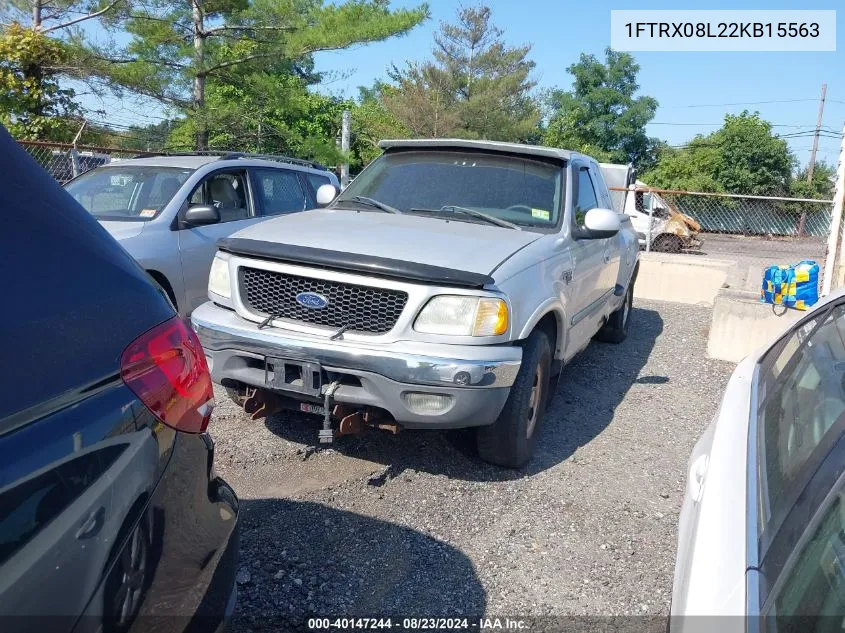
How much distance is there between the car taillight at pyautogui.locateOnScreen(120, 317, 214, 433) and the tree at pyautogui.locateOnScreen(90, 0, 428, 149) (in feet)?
48.3

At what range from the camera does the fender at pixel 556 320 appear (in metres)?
3.58

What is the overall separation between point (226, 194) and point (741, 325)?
17.6ft

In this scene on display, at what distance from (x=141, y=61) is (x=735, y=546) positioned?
53.9ft

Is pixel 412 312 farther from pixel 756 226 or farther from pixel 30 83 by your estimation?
pixel 756 226

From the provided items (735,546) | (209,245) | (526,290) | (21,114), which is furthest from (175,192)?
(21,114)

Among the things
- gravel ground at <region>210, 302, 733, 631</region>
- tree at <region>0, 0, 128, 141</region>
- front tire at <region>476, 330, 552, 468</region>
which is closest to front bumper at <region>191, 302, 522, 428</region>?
front tire at <region>476, 330, 552, 468</region>

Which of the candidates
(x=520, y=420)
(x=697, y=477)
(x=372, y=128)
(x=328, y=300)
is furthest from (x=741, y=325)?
(x=372, y=128)

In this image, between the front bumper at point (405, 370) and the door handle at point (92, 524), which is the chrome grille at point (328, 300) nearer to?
the front bumper at point (405, 370)

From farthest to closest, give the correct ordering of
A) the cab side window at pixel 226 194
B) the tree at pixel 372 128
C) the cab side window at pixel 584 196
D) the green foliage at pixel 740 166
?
the green foliage at pixel 740 166, the tree at pixel 372 128, the cab side window at pixel 226 194, the cab side window at pixel 584 196

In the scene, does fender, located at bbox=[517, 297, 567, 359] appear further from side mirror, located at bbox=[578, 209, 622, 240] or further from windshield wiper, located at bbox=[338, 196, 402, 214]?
windshield wiper, located at bbox=[338, 196, 402, 214]

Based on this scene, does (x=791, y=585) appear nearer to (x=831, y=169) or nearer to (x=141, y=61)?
(x=141, y=61)

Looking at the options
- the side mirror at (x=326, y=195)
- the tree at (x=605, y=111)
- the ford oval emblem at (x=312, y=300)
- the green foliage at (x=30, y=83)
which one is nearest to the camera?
the ford oval emblem at (x=312, y=300)

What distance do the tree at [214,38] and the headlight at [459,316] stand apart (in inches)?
528

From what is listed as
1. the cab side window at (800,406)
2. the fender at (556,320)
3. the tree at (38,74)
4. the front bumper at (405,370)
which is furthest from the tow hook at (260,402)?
the tree at (38,74)
